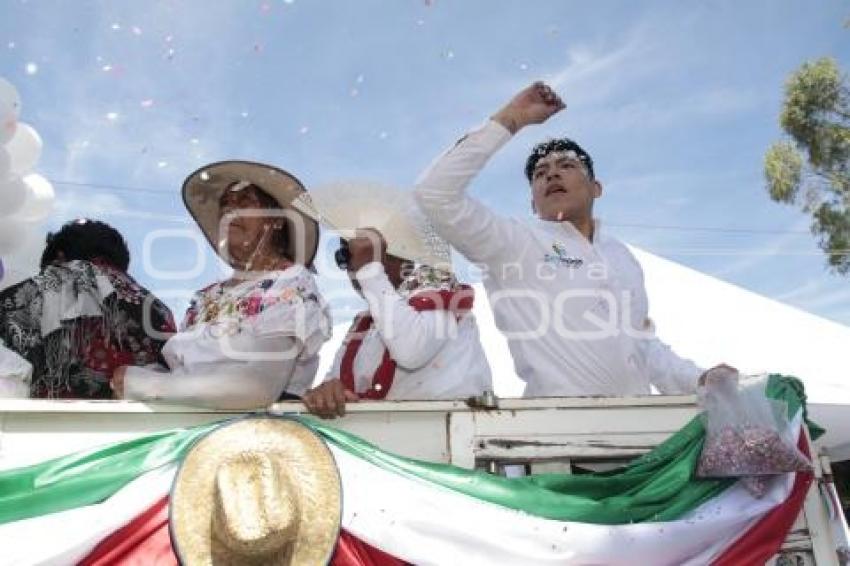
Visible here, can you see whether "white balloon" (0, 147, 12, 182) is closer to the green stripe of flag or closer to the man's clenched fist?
the green stripe of flag

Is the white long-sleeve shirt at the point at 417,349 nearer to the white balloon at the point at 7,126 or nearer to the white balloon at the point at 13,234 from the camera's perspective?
the white balloon at the point at 13,234

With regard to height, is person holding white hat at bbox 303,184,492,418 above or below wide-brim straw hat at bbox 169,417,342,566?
above

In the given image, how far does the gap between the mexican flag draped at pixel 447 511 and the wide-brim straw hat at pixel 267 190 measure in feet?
3.26

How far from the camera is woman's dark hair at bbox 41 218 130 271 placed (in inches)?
107

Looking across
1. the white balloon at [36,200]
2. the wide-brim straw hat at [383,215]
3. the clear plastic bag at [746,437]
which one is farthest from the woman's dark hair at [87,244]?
the clear plastic bag at [746,437]

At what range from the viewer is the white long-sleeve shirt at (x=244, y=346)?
2002 millimetres

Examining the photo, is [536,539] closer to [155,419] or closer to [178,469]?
[178,469]

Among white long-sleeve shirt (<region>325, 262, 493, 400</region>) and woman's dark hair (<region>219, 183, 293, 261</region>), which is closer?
white long-sleeve shirt (<region>325, 262, 493, 400</region>)

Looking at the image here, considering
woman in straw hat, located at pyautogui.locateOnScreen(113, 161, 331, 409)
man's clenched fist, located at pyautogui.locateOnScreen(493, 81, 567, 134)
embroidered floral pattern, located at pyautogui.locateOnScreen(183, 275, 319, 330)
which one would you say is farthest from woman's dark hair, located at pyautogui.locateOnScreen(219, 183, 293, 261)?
man's clenched fist, located at pyautogui.locateOnScreen(493, 81, 567, 134)

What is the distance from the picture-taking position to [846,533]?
199 cm

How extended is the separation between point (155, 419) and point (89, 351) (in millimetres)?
658

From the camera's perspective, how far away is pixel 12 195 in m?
3.52

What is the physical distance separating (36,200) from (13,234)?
266 mm

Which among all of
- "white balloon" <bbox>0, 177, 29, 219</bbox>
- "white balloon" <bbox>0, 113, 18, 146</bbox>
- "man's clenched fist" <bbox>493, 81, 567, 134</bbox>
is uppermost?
"white balloon" <bbox>0, 113, 18, 146</bbox>
